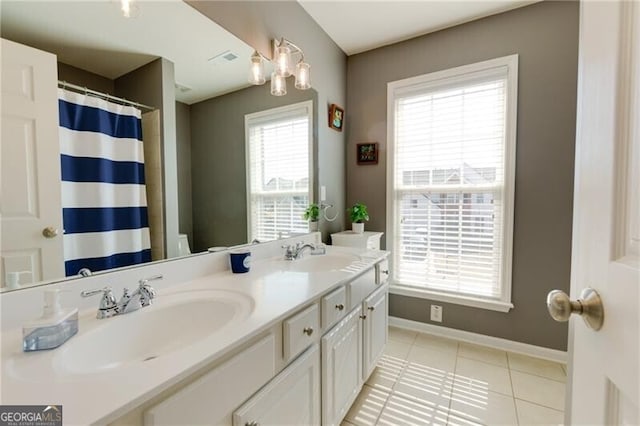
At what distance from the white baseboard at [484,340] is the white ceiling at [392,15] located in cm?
251

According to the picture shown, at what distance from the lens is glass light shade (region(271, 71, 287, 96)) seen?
1.71 metres

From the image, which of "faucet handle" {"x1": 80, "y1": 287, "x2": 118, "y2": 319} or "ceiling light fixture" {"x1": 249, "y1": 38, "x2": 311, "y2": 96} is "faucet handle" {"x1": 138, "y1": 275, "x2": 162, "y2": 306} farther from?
"ceiling light fixture" {"x1": 249, "y1": 38, "x2": 311, "y2": 96}

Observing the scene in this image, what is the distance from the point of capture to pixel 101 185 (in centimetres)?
97

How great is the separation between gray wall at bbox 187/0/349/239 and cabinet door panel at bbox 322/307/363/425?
103cm

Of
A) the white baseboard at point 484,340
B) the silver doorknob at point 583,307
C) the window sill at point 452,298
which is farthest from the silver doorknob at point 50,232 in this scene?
the white baseboard at point 484,340

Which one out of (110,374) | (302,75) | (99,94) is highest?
(302,75)

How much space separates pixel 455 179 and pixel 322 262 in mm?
1337

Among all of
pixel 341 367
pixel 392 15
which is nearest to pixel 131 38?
pixel 341 367

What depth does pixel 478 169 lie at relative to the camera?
7.18 feet

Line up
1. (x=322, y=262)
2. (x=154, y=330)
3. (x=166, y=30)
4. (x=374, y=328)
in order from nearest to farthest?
(x=154, y=330) < (x=166, y=30) < (x=374, y=328) < (x=322, y=262)

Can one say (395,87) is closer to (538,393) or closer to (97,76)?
(97,76)

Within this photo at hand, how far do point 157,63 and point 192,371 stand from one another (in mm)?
1186

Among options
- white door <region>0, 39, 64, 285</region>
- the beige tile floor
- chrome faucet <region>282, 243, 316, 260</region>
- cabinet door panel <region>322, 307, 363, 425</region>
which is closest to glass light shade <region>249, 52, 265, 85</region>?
white door <region>0, 39, 64, 285</region>

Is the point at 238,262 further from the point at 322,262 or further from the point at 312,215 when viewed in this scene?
the point at 312,215
